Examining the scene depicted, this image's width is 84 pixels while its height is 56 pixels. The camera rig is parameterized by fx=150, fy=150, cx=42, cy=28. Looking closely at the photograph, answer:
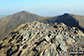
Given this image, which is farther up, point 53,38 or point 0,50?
point 53,38

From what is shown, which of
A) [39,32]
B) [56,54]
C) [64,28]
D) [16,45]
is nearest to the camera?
[56,54]

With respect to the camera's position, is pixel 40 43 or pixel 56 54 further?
pixel 40 43

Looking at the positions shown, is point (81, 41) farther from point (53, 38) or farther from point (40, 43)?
point (40, 43)

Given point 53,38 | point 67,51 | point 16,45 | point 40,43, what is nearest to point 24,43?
point 16,45

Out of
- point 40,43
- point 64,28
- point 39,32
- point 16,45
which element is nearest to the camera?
point 40,43

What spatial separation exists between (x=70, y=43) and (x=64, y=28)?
31116 millimetres

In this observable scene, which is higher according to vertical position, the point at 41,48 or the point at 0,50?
the point at 41,48

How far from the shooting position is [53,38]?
94562 millimetres

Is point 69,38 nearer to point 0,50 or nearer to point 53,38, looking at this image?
point 53,38

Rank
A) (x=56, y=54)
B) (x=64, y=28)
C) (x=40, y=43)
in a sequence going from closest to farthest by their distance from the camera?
1. (x=56, y=54)
2. (x=40, y=43)
3. (x=64, y=28)

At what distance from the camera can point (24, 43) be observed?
9312 centimetres

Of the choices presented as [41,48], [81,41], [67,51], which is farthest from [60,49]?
[81,41]

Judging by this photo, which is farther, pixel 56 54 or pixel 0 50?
pixel 0 50

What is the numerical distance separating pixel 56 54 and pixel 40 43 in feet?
39.9
